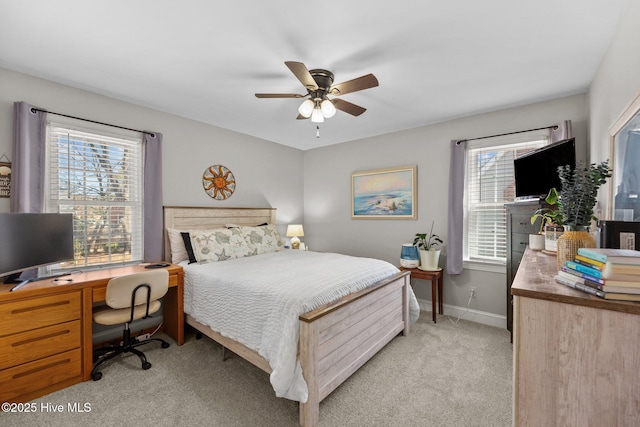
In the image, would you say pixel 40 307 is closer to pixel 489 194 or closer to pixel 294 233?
pixel 294 233

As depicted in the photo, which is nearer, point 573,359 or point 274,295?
point 573,359

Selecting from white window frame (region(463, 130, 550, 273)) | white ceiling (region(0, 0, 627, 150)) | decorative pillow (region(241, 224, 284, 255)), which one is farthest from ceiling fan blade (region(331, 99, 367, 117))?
decorative pillow (region(241, 224, 284, 255))

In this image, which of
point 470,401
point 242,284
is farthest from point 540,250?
point 242,284

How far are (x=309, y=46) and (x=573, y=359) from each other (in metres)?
2.18

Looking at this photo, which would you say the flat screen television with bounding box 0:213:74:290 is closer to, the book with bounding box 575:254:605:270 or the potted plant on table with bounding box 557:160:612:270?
the book with bounding box 575:254:605:270

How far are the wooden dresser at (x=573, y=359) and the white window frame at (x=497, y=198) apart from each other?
260 cm

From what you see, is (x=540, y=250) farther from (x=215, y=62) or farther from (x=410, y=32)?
(x=215, y=62)

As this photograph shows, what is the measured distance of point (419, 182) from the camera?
3863 mm

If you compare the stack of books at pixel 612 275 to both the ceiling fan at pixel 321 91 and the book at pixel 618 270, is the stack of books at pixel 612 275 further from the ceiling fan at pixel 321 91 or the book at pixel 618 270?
the ceiling fan at pixel 321 91

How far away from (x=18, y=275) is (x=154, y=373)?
137 cm

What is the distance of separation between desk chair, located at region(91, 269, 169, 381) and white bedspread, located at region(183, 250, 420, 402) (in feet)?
1.15

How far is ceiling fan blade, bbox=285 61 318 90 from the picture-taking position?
5.83 feet

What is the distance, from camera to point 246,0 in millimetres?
1566

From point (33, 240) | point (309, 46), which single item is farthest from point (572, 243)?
point (33, 240)
